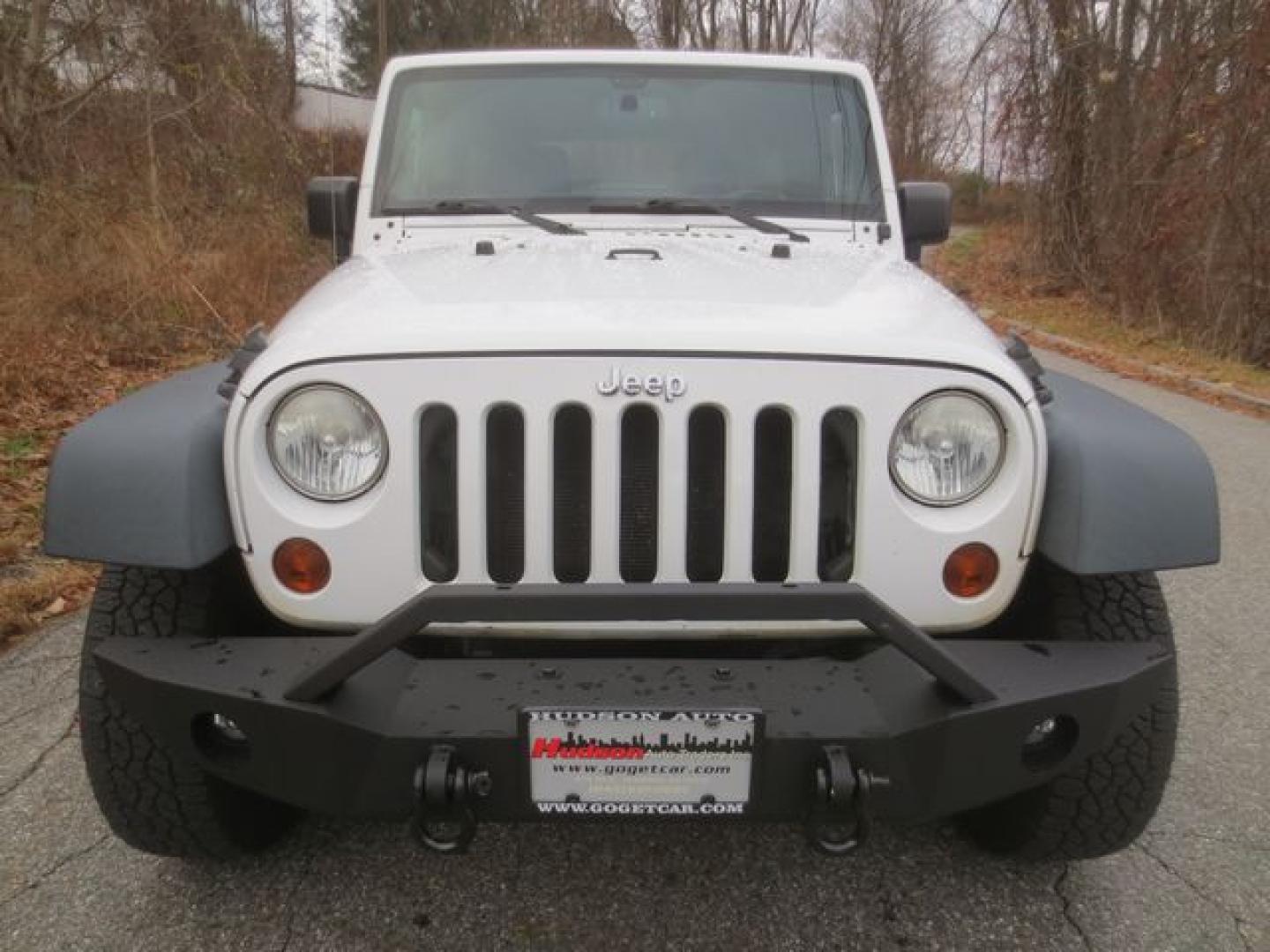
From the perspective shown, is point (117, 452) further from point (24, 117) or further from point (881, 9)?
point (881, 9)

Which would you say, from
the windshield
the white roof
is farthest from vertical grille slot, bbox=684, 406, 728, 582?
the white roof

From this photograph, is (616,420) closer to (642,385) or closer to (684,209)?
(642,385)

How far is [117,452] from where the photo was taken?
171cm

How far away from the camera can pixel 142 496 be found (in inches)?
65.9

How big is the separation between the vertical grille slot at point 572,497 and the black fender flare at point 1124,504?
0.77 metres

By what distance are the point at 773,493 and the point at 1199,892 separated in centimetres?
129

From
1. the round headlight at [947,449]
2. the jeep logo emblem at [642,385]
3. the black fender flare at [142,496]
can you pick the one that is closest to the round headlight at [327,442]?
the black fender flare at [142,496]

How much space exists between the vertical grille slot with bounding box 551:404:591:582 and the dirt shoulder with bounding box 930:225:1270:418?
292 inches

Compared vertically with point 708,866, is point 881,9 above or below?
above

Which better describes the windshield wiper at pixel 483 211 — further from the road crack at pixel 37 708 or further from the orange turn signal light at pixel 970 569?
the road crack at pixel 37 708

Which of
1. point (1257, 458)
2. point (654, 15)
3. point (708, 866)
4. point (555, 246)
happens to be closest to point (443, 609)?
point (708, 866)

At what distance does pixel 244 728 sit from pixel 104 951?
0.72 m

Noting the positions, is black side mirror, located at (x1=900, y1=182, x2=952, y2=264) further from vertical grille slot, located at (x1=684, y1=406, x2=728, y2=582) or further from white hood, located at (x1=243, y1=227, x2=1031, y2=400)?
vertical grille slot, located at (x1=684, y1=406, x2=728, y2=582)

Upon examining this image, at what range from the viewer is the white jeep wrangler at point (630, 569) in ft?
5.02
